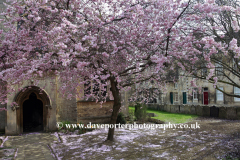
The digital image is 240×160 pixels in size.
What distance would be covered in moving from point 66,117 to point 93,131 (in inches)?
102

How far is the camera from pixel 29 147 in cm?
943

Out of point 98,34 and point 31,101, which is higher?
point 98,34

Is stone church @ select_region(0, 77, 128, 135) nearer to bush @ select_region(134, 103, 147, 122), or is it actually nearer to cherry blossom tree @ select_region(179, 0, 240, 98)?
bush @ select_region(134, 103, 147, 122)

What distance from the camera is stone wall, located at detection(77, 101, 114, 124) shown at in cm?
1481

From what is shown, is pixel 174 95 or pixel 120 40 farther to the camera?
pixel 174 95

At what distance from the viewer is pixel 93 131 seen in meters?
12.9

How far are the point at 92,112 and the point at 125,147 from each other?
22.6ft

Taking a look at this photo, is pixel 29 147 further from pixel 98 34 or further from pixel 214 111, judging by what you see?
pixel 214 111

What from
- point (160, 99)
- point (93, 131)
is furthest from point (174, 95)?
point (93, 131)

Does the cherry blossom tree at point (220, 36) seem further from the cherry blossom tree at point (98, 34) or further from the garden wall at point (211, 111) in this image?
the garden wall at point (211, 111)

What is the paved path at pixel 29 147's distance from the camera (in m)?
8.05

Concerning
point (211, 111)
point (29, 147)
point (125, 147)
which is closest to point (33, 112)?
point (29, 147)

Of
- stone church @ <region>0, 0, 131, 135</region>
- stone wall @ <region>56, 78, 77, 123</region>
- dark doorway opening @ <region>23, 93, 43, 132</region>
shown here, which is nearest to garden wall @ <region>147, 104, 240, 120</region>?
stone church @ <region>0, 0, 131, 135</region>

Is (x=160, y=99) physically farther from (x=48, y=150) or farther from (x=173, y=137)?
(x=48, y=150)
